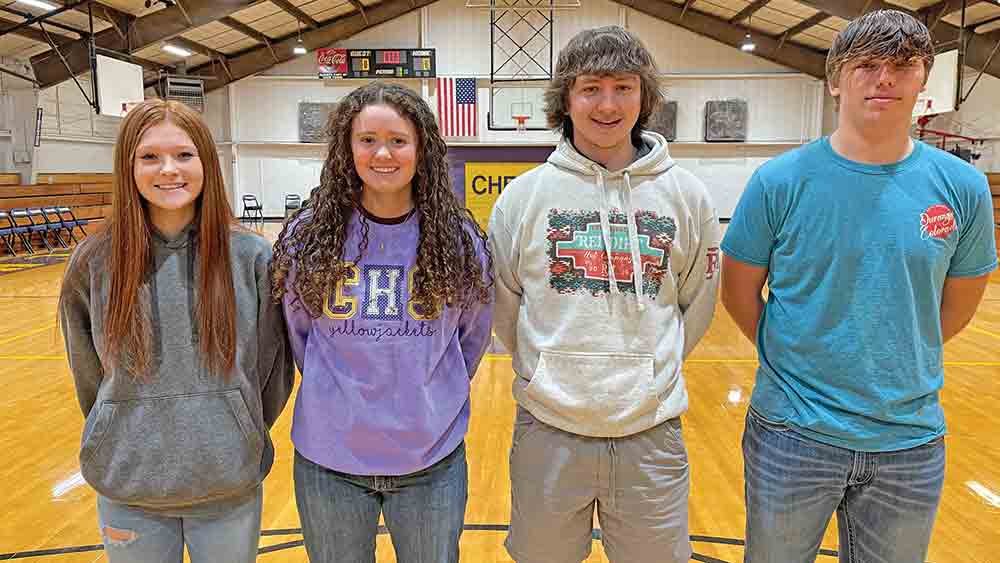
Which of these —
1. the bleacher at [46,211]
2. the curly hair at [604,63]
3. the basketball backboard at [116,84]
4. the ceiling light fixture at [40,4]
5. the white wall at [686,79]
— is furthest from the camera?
the white wall at [686,79]

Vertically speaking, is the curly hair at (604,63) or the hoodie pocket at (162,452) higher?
the curly hair at (604,63)

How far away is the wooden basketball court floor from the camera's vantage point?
2.49m

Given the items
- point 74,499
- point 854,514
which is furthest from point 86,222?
point 854,514

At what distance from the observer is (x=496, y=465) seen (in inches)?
126

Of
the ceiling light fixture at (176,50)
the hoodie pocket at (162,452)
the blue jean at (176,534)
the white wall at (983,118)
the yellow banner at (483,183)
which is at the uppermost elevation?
the ceiling light fixture at (176,50)

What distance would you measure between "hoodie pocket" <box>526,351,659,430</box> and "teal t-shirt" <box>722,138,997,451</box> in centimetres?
28

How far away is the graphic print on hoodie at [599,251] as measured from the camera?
1.50 meters

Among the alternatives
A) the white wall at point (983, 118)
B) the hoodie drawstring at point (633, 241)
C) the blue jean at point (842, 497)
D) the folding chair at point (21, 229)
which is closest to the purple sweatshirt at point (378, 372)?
the hoodie drawstring at point (633, 241)

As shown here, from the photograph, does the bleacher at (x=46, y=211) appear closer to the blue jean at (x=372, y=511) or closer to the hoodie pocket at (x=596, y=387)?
the blue jean at (x=372, y=511)

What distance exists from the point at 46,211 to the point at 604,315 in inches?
480

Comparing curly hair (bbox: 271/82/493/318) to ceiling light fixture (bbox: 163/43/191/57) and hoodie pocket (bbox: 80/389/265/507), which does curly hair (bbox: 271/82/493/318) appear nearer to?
hoodie pocket (bbox: 80/389/265/507)

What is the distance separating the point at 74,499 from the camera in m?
2.86

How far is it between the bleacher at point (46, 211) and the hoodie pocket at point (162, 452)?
34.5 feet

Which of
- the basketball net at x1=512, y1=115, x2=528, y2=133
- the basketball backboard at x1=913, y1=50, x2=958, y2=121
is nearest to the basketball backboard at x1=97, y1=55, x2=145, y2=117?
the basketball net at x1=512, y1=115, x2=528, y2=133
